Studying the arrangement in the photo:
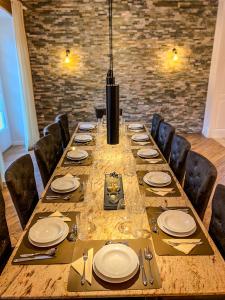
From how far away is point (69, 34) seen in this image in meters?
4.76

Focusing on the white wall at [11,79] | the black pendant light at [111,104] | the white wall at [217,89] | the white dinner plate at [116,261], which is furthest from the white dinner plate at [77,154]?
the white wall at [217,89]

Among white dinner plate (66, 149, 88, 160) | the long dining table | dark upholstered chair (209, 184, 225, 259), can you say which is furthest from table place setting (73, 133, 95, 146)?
dark upholstered chair (209, 184, 225, 259)

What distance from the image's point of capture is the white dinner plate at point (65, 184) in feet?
5.47

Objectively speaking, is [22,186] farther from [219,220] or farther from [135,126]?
[135,126]

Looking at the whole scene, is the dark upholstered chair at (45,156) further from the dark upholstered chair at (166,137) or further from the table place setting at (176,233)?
the dark upholstered chair at (166,137)

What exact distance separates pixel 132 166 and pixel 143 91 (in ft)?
11.6

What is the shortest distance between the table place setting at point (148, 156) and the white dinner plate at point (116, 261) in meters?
1.09

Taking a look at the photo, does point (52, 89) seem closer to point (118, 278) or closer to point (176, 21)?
point (176, 21)

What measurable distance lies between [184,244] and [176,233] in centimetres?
7

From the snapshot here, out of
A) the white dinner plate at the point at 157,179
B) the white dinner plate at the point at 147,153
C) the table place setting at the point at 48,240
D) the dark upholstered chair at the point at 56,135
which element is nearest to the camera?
the table place setting at the point at 48,240

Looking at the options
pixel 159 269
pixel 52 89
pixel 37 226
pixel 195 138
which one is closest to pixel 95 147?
pixel 37 226

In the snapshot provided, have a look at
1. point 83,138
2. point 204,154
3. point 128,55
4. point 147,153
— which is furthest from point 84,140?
point 128,55

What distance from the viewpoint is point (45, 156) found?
2215 mm

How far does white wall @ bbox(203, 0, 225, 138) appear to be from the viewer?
15.6 ft
